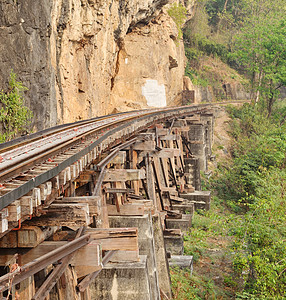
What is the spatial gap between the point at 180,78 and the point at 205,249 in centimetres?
2729

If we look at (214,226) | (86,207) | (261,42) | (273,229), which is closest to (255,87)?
(261,42)

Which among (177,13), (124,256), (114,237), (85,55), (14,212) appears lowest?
(124,256)

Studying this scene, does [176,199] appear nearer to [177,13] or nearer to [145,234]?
[145,234]

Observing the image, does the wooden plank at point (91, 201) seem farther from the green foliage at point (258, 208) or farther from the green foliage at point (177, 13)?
the green foliage at point (177, 13)

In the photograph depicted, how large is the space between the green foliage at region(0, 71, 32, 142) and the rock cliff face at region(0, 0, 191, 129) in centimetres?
33

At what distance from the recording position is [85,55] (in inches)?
817

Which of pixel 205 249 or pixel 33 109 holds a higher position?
pixel 33 109

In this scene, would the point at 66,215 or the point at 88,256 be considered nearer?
the point at 66,215

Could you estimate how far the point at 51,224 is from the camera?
189 inches

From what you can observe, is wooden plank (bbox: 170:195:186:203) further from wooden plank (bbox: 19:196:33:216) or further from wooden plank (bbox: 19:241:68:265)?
wooden plank (bbox: 19:196:33:216)

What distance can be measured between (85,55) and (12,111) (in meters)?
7.59

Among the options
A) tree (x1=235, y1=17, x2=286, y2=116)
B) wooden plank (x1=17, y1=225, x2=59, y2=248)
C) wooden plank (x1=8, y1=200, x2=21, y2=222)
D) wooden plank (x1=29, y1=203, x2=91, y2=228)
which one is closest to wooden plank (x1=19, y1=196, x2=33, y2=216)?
wooden plank (x1=8, y1=200, x2=21, y2=222)

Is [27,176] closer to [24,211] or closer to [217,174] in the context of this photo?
[24,211]

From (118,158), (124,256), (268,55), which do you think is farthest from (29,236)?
(268,55)
